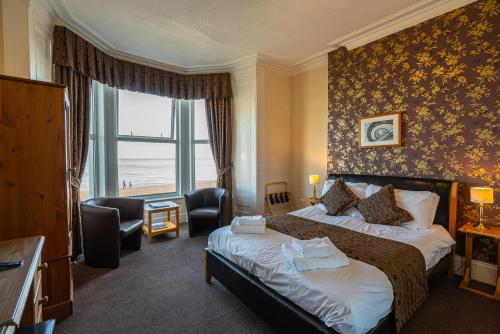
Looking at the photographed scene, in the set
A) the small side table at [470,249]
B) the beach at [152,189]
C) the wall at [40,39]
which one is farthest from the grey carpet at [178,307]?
the wall at [40,39]

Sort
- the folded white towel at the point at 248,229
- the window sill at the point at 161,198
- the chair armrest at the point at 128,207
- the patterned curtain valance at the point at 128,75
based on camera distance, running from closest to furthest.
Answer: the folded white towel at the point at 248,229
the patterned curtain valance at the point at 128,75
the chair armrest at the point at 128,207
the window sill at the point at 161,198

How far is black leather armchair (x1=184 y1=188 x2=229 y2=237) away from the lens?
4090mm

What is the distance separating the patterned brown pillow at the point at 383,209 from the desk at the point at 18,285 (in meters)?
3.00

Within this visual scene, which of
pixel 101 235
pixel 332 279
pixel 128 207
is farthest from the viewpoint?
pixel 128 207

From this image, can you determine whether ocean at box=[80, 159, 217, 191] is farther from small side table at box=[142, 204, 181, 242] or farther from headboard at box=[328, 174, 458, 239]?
headboard at box=[328, 174, 458, 239]

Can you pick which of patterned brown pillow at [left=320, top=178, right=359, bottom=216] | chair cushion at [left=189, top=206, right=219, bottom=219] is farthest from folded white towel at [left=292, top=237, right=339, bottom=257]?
chair cushion at [left=189, top=206, right=219, bottom=219]

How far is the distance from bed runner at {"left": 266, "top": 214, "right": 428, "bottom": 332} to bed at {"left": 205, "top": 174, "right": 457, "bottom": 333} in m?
0.11

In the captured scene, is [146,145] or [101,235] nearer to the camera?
[101,235]

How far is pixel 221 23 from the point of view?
3.18m

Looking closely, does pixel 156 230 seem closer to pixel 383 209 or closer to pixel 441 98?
pixel 383 209

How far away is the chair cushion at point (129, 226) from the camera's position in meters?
3.17

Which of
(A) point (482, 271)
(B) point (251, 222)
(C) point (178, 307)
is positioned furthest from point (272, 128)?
(A) point (482, 271)

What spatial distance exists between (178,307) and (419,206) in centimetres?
274

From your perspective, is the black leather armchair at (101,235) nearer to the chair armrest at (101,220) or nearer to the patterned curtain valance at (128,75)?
the chair armrest at (101,220)
